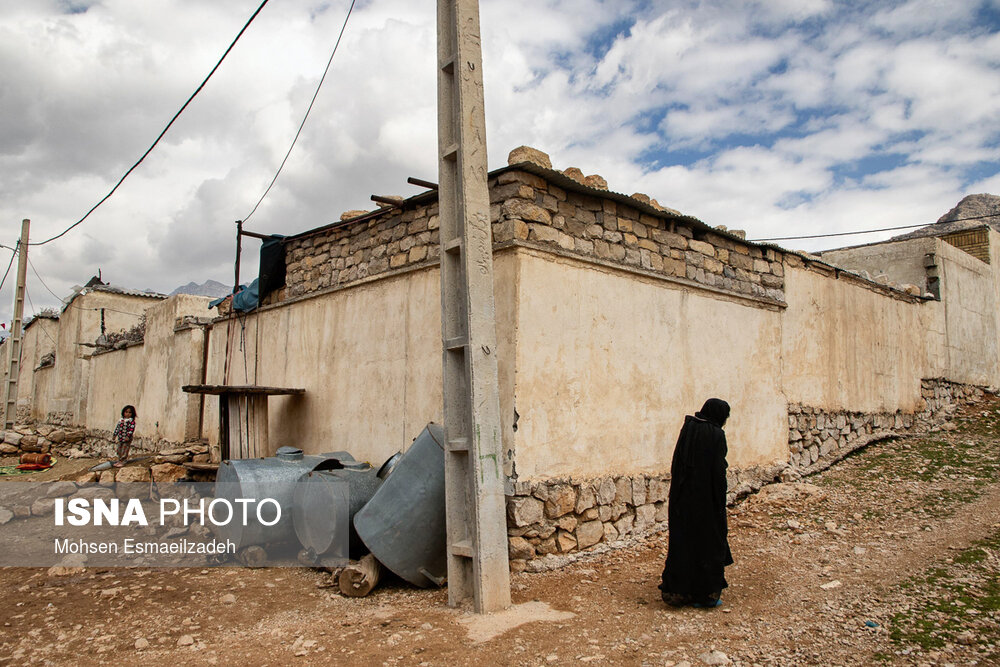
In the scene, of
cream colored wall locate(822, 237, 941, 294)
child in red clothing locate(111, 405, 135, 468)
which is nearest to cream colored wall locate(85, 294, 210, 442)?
child in red clothing locate(111, 405, 135, 468)

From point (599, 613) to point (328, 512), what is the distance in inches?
95.2

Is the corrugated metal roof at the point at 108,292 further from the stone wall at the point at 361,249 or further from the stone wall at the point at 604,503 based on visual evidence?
the stone wall at the point at 604,503

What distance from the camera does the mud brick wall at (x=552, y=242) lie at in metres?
5.71

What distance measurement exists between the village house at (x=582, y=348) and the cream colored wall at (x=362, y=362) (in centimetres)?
2

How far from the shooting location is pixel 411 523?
5.05m

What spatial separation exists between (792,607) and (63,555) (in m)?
6.34

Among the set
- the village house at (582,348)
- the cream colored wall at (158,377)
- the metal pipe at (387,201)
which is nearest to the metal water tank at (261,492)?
the village house at (582,348)

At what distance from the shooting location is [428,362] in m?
6.39

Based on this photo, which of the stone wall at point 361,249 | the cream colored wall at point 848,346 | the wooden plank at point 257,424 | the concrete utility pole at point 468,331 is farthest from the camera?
the cream colored wall at point 848,346

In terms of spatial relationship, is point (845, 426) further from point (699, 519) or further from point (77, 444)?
→ point (77, 444)

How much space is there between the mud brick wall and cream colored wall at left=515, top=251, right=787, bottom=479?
23 centimetres

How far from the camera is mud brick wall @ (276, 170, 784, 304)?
5.71m

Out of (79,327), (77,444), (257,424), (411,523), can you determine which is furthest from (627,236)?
(79,327)

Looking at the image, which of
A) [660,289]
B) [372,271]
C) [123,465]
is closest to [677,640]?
[660,289]
